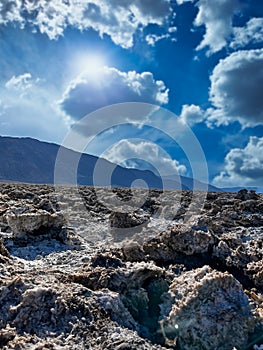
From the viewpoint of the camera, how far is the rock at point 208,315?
5250 mm

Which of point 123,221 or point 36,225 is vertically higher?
point 123,221

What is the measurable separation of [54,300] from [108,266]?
1.86m

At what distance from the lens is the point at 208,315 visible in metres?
5.45

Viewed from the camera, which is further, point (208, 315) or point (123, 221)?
point (123, 221)

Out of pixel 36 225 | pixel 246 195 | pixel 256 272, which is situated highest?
pixel 246 195

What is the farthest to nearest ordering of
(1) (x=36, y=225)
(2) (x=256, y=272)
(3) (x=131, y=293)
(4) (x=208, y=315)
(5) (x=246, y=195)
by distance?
(5) (x=246, y=195)
(1) (x=36, y=225)
(2) (x=256, y=272)
(3) (x=131, y=293)
(4) (x=208, y=315)

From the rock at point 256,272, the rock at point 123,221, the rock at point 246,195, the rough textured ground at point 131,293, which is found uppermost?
the rock at point 246,195

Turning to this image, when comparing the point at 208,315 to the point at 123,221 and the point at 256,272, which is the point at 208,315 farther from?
the point at 123,221

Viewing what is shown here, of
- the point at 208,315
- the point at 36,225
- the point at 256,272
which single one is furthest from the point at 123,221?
the point at 208,315

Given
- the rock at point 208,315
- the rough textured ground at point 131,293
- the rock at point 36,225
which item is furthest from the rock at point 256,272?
the rock at point 36,225

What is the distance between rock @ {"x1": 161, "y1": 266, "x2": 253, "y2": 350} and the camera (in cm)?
525

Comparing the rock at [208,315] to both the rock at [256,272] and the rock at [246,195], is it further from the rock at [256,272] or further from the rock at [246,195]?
the rock at [246,195]

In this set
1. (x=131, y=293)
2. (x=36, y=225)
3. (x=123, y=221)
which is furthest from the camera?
(x=123, y=221)

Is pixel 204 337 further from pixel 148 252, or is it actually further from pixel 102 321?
pixel 148 252
